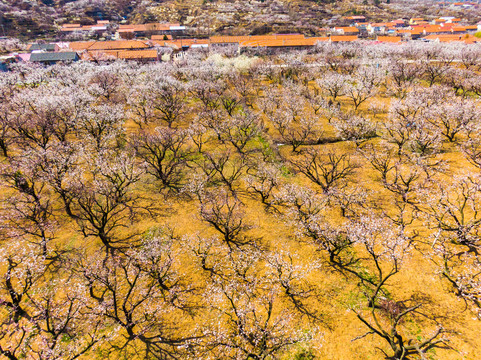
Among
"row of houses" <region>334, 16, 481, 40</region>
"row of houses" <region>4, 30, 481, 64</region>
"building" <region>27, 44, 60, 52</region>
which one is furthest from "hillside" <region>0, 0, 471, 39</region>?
"row of houses" <region>4, 30, 481, 64</region>

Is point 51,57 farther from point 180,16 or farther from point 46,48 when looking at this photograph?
point 180,16

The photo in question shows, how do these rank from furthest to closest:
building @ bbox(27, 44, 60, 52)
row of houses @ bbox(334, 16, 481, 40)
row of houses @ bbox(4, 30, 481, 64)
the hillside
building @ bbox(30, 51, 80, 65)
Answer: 1. the hillside
2. row of houses @ bbox(334, 16, 481, 40)
3. building @ bbox(27, 44, 60, 52)
4. row of houses @ bbox(4, 30, 481, 64)
5. building @ bbox(30, 51, 80, 65)

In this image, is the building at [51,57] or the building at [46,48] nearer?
the building at [51,57]

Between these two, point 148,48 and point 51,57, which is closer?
point 51,57

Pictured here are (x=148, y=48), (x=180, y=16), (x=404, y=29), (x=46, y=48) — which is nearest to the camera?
(x=46, y=48)

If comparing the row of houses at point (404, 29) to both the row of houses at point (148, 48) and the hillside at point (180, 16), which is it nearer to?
the hillside at point (180, 16)

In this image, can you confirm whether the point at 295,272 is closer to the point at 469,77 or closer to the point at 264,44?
the point at 469,77

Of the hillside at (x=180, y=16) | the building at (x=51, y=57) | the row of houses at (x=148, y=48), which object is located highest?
the hillside at (x=180, y=16)

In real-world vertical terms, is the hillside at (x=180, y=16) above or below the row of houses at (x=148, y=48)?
above

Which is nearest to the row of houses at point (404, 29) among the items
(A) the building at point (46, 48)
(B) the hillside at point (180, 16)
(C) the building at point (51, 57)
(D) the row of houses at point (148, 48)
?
(B) the hillside at point (180, 16)

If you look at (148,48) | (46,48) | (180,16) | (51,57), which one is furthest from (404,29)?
(46,48)

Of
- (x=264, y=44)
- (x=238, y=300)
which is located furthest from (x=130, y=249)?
(x=264, y=44)

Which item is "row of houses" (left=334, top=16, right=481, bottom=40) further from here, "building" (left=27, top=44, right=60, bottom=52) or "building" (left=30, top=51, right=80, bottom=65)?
"building" (left=27, top=44, right=60, bottom=52)
